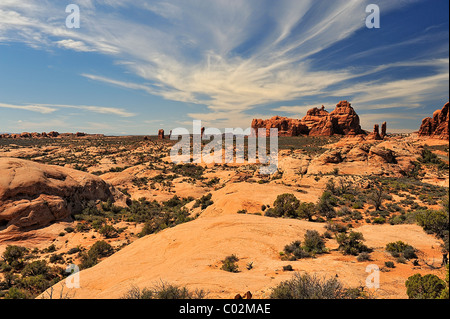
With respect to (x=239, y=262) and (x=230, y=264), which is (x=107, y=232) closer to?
(x=239, y=262)

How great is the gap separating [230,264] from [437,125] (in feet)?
318

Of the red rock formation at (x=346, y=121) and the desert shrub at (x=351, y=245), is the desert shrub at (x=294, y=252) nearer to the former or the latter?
the desert shrub at (x=351, y=245)

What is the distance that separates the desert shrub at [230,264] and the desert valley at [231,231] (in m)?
0.10

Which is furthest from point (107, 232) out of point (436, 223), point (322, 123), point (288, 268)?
point (322, 123)

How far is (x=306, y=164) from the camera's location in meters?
38.7

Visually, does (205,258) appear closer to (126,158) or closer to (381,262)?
(381,262)

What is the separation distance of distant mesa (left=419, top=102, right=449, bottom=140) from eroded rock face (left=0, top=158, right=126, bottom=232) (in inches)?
3623

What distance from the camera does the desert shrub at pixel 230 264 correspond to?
8.88 m

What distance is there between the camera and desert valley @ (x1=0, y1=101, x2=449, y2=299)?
826 cm

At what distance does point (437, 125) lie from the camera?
71250mm

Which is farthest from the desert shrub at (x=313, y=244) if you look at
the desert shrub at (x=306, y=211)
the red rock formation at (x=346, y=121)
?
the red rock formation at (x=346, y=121)
